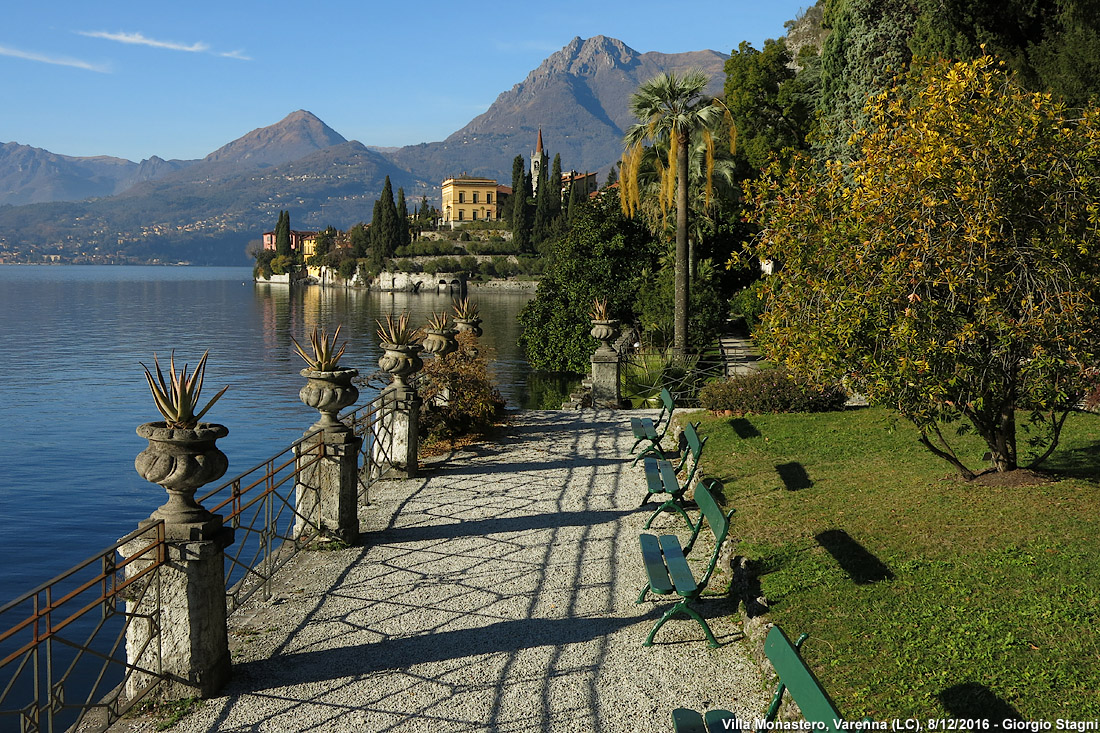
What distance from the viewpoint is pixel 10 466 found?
2145 cm

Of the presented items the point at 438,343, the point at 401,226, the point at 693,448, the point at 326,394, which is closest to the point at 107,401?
the point at 438,343

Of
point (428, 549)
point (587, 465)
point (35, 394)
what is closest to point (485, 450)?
point (587, 465)

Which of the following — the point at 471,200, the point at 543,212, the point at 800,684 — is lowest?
the point at 800,684

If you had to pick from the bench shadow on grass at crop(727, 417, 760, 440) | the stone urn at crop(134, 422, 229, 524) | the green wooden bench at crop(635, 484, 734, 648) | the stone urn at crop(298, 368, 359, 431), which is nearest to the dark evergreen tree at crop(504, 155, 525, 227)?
the bench shadow on grass at crop(727, 417, 760, 440)

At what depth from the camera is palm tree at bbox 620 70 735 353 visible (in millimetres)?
22453

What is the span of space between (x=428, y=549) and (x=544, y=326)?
23093mm

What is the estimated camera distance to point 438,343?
13664mm

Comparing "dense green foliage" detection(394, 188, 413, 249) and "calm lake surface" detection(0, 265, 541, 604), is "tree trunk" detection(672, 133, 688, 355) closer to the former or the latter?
"calm lake surface" detection(0, 265, 541, 604)

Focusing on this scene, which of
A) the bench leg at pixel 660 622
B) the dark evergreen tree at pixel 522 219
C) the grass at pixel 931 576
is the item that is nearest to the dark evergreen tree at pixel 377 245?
the dark evergreen tree at pixel 522 219

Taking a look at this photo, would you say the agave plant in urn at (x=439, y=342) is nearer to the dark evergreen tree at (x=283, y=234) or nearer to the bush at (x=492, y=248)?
the bush at (x=492, y=248)

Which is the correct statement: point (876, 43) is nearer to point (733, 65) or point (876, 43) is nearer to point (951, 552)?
point (733, 65)

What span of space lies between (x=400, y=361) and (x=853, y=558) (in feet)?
21.5

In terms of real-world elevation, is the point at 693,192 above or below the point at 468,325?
above

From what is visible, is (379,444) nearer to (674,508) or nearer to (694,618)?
(674,508)
